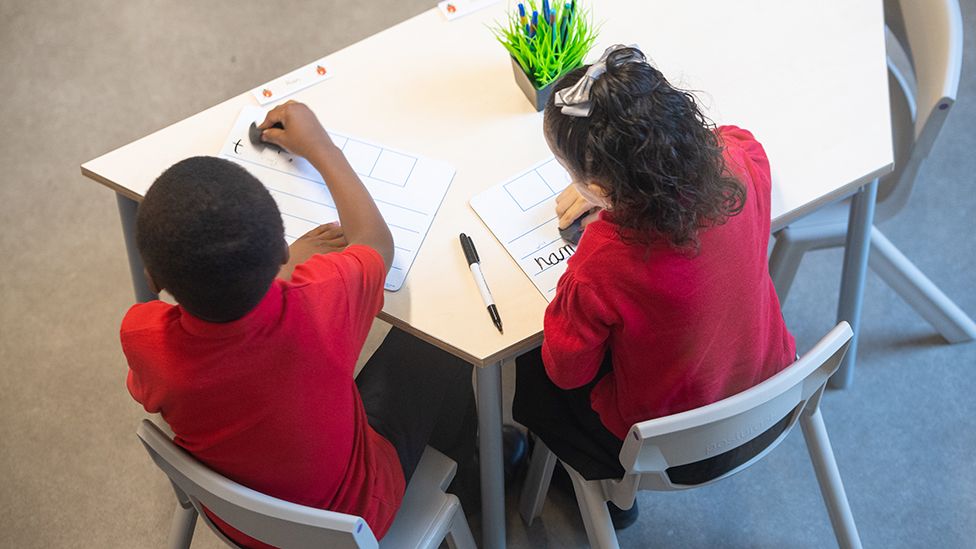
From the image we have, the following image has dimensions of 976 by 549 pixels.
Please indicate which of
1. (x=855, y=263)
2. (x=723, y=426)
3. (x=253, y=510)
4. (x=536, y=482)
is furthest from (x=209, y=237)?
(x=855, y=263)

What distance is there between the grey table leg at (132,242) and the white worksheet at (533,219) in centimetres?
Answer: 58

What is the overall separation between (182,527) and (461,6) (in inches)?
40.7

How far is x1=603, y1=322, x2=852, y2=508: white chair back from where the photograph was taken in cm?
110

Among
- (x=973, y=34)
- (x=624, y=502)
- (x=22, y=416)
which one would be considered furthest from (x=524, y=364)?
(x=973, y=34)

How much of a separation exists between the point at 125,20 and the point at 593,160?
6.75 ft

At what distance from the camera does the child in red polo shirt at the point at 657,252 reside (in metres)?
1.07

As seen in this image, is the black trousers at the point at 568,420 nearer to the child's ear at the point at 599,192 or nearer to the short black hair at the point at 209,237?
the child's ear at the point at 599,192

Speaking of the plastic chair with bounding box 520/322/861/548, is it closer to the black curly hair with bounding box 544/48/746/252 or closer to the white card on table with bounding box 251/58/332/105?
the black curly hair with bounding box 544/48/746/252

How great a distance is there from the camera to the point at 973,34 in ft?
8.27

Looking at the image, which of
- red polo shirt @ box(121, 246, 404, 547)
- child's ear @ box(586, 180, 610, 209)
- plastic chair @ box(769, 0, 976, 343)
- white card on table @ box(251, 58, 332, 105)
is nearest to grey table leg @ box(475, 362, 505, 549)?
red polo shirt @ box(121, 246, 404, 547)

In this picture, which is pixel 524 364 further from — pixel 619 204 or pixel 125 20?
pixel 125 20

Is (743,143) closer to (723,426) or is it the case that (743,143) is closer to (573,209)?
(573,209)

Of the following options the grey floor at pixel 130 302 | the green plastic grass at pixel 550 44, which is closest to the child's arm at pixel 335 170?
the green plastic grass at pixel 550 44

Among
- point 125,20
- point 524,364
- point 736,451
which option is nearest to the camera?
point 736,451
